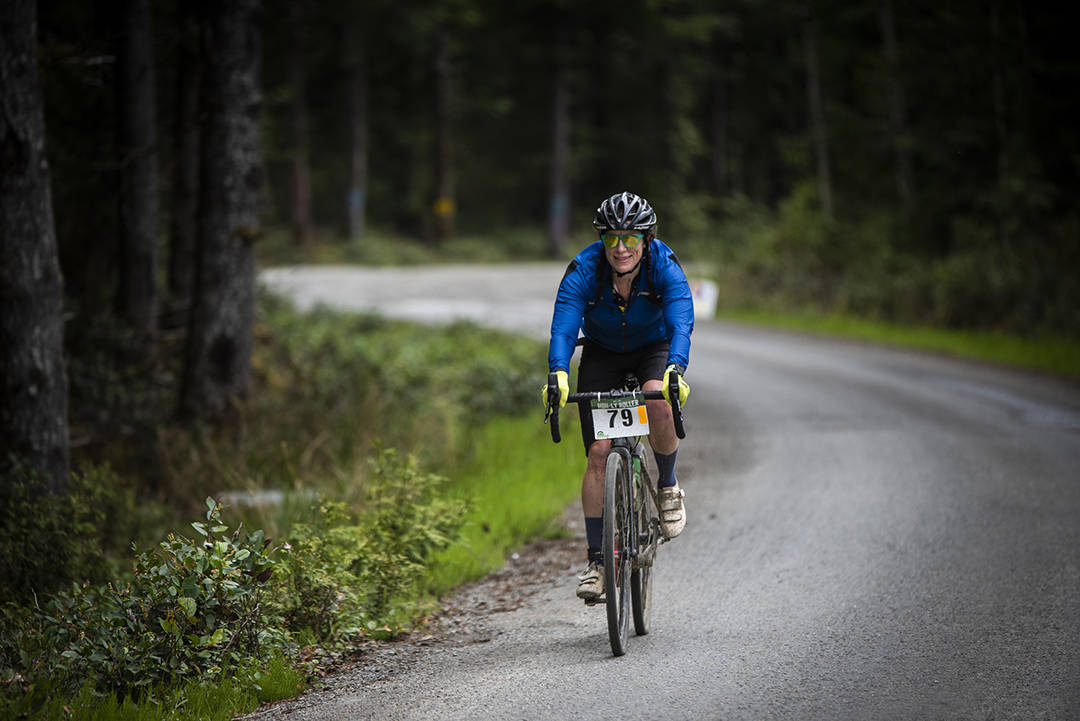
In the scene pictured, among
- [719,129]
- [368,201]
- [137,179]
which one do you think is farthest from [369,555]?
[719,129]

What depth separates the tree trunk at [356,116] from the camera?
40031 mm

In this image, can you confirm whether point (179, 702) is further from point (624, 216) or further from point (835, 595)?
point (835, 595)

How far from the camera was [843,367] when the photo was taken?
16641 millimetres

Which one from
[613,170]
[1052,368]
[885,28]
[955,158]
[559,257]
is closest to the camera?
[1052,368]

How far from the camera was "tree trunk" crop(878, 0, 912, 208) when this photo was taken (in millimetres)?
25734

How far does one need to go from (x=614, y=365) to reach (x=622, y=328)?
244mm

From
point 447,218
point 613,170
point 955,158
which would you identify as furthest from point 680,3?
point 955,158

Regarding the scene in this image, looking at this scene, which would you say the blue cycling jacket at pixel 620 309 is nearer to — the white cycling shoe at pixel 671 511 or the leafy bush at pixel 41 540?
the white cycling shoe at pixel 671 511

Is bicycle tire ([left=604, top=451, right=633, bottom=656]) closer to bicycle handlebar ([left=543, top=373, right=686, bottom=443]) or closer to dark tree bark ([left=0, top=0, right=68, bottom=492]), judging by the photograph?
bicycle handlebar ([left=543, top=373, right=686, bottom=443])

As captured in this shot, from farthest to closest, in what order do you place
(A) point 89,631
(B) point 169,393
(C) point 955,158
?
(C) point 955,158 → (B) point 169,393 → (A) point 89,631

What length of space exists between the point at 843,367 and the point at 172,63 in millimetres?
11267

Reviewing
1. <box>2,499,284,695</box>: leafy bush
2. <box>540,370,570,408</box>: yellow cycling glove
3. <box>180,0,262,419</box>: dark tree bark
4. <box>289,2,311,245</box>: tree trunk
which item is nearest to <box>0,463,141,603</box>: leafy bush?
<box>2,499,284,695</box>: leafy bush

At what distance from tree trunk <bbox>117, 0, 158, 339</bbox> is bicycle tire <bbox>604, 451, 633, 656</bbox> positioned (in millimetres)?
9885

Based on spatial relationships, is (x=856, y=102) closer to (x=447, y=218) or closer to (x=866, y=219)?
(x=866, y=219)
